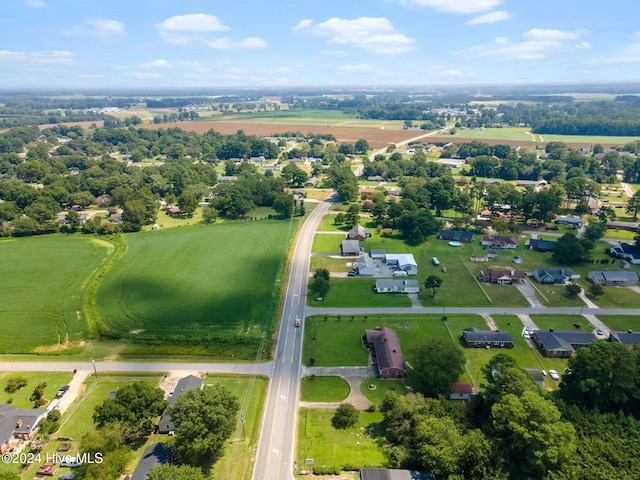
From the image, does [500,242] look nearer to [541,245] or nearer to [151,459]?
[541,245]

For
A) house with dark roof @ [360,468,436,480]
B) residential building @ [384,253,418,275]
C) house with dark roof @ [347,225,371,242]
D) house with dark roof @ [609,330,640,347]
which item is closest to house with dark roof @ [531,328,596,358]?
house with dark roof @ [609,330,640,347]

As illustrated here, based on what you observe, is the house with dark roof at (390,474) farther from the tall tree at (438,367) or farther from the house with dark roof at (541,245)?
the house with dark roof at (541,245)

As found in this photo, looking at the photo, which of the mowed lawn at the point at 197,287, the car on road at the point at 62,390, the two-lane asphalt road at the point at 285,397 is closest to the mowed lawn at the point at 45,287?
the mowed lawn at the point at 197,287

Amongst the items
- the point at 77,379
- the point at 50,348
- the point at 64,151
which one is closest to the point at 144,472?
the point at 77,379

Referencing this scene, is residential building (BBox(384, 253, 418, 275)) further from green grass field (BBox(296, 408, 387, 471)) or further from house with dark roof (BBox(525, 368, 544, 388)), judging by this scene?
green grass field (BBox(296, 408, 387, 471))

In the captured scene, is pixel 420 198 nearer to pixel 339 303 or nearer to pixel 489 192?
pixel 489 192

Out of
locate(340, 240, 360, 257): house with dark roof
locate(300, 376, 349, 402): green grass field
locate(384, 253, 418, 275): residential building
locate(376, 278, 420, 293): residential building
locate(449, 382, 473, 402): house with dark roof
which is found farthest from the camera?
locate(340, 240, 360, 257): house with dark roof

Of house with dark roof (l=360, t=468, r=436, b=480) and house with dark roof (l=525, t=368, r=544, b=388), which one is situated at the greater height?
house with dark roof (l=360, t=468, r=436, b=480)
